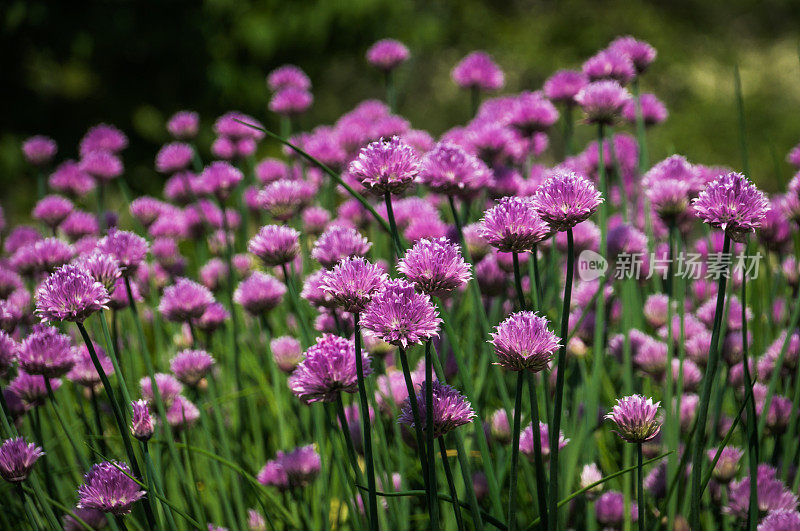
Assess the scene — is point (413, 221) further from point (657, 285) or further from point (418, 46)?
point (418, 46)

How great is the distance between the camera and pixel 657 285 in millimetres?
1486

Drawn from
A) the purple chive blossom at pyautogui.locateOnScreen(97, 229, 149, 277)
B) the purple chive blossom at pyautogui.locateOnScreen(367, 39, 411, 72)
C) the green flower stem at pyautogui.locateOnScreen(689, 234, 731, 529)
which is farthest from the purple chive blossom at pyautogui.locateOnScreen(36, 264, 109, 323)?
the purple chive blossom at pyautogui.locateOnScreen(367, 39, 411, 72)

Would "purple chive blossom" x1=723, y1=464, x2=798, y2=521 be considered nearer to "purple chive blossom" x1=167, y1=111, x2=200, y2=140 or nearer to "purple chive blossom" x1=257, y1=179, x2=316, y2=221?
"purple chive blossom" x1=257, y1=179, x2=316, y2=221

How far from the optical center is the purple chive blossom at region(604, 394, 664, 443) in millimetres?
765

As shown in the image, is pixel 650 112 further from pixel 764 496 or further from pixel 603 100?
pixel 764 496

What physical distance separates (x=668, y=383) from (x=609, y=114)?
459 mm

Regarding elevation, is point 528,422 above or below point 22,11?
below

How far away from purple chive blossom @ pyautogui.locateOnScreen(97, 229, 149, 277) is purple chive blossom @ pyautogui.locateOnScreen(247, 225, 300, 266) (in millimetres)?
177

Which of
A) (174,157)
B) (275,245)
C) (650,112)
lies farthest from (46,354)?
(650,112)

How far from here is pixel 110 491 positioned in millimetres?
819

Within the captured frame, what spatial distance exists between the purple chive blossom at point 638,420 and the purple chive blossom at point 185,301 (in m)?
0.72

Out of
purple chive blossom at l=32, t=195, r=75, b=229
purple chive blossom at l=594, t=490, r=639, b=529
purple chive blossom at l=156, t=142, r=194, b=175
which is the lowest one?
purple chive blossom at l=594, t=490, r=639, b=529

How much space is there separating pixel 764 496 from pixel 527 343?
52cm

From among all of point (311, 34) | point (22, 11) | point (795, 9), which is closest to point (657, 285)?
point (311, 34)
